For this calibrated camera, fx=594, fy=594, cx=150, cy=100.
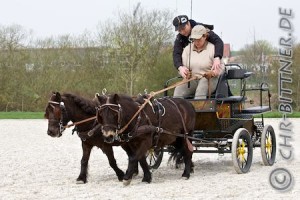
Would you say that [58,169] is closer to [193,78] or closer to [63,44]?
[193,78]

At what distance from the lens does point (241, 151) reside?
384 inches

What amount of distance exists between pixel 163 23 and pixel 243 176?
98.6 feet

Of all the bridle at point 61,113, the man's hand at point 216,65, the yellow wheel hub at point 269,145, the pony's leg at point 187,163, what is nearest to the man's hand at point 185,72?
the man's hand at point 216,65

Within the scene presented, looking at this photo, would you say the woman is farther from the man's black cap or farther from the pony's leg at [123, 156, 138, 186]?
the pony's leg at [123, 156, 138, 186]

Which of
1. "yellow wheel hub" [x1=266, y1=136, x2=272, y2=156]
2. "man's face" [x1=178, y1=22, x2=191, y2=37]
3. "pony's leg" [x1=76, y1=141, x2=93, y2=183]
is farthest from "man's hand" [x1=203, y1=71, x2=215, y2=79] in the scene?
"pony's leg" [x1=76, y1=141, x2=93, y2=183]

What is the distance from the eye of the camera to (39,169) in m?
11.0

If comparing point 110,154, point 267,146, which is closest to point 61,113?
point 110,154

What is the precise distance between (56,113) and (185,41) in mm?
3125

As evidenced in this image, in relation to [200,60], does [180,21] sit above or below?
above

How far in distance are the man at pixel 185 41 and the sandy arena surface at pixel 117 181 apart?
181cm

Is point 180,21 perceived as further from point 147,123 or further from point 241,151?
point 241,151

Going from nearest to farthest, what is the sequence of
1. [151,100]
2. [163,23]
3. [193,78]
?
[151,100]
[193,78]
[163,23]

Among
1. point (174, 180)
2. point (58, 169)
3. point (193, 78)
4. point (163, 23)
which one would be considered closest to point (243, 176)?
point (174, 180)

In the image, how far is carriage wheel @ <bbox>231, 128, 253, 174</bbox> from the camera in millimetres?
9430
